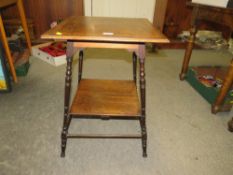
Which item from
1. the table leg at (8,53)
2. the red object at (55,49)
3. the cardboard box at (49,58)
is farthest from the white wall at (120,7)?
the table leg at (8,53)

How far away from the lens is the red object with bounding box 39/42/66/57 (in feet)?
7.51

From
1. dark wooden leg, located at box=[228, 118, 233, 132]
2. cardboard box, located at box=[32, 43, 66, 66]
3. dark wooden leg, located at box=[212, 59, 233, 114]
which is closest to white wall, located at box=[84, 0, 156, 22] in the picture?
cardboard box, located at box=[32, 43, 66, 66]

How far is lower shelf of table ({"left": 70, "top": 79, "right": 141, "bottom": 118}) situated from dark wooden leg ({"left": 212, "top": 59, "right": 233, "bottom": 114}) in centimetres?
72

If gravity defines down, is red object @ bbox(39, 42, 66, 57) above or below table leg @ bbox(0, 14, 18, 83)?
below

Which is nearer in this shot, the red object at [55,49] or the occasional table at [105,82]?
the occasional table at [105,82]

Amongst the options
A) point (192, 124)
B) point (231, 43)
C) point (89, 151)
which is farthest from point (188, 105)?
point (231, 43)

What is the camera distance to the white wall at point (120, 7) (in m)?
2.82

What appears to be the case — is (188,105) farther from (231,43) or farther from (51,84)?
(231,43)

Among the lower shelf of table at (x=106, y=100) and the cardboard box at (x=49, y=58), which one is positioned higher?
the lower shelf of table at (x=106, y=100)

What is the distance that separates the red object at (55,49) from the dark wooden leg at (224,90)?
5.83ft

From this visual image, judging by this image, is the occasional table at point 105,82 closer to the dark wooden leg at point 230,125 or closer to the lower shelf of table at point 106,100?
the lower shelf of table at point 106,100

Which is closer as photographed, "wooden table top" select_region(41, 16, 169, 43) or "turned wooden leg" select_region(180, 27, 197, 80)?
"wooden table top" select_region(41, 16, 169, 43)

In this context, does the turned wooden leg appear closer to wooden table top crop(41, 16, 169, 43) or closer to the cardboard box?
wooden table top crop(41, 16, 169, 43)

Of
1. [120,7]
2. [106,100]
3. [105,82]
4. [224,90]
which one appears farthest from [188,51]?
[120,7]
